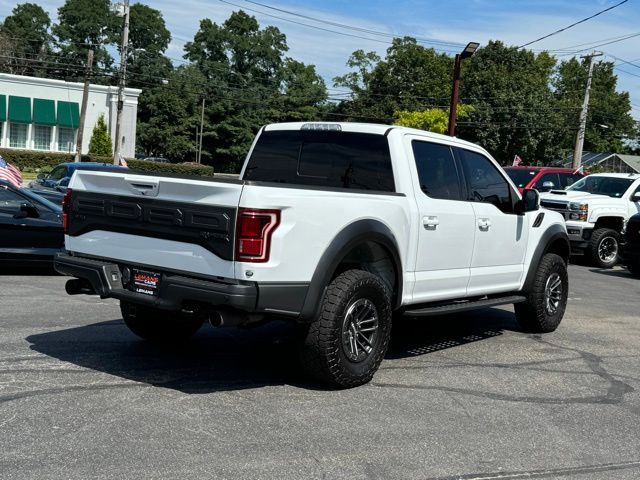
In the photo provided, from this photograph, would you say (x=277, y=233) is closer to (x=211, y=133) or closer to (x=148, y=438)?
(x=148, y=438)

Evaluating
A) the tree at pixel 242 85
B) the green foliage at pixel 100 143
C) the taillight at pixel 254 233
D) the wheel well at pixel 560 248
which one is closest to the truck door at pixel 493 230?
the wheel well at pixel 560 248

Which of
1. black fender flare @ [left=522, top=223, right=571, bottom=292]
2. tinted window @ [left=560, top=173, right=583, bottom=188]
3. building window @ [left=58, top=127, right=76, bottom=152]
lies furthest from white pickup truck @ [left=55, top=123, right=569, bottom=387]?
building window @ [left=58, top=127, right=76, bottom=152]

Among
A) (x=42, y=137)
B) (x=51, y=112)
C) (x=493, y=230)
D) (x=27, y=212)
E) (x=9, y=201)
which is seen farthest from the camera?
(x=42, y=137)

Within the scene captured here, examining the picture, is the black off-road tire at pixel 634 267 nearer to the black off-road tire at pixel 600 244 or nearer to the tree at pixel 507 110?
the black off-road tire at pixel 600 244

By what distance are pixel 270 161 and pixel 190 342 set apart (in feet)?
5.99

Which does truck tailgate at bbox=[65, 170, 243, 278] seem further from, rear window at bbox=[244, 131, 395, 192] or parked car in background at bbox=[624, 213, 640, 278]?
parked car in background at bbox=[624, 213, 640, 278]

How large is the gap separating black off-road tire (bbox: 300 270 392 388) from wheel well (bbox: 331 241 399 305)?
0.60 feet

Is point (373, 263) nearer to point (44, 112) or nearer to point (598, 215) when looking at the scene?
point (598, 215)

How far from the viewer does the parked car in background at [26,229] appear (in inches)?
433

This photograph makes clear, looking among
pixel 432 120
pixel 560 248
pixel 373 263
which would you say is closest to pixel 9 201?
pixel 373 263

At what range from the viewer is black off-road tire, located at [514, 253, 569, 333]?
27.5 ft

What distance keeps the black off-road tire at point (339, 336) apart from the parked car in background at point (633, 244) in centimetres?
1060

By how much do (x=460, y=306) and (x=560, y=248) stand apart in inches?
98.2

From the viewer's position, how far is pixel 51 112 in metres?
54.9
